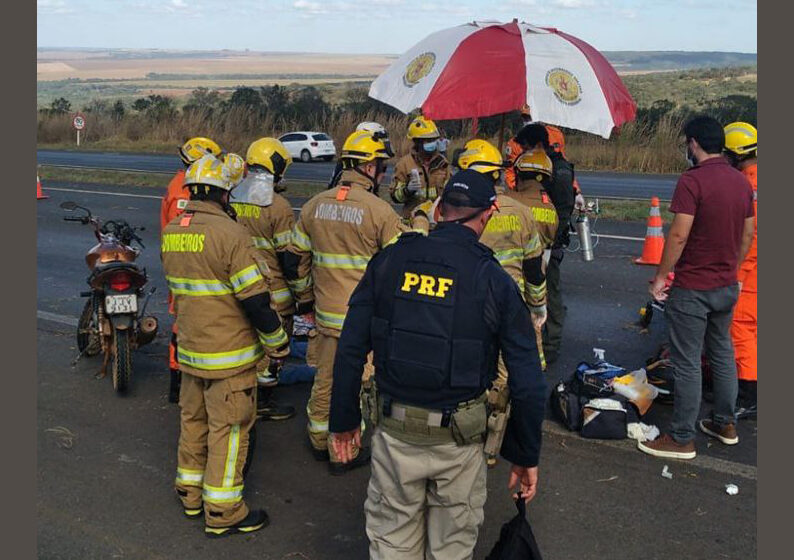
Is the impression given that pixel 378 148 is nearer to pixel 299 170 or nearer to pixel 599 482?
pixel 599 482

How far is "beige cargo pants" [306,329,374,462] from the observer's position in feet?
17.1

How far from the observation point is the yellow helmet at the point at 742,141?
5766 mm

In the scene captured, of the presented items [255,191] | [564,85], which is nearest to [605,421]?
[564,85]

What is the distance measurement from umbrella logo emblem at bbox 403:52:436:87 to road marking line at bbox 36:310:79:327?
430 cm

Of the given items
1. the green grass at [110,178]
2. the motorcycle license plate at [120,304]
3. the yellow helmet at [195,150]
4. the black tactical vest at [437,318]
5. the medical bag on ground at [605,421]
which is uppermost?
the green grass at [110,178]

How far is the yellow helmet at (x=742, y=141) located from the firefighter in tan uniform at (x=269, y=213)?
3.18m

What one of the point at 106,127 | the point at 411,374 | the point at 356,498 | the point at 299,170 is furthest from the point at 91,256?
the point at 106,127

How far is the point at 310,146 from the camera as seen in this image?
31344 mm

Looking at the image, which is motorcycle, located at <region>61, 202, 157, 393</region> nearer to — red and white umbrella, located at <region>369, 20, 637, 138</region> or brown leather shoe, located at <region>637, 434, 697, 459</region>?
red and white umbrella, located at <region>369, 20, 637, 138</region>

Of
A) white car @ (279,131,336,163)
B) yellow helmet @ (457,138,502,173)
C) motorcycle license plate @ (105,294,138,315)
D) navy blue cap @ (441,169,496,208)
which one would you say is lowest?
motorcycle license plate @ (105,294,138,315)

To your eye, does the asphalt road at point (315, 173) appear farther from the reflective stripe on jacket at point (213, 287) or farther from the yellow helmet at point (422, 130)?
the reflective stripe on jacket at point (213, 287)

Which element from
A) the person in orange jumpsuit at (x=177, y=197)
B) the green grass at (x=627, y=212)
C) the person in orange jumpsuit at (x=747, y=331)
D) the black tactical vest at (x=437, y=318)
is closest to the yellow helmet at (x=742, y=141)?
the person in orange jumpsuit at (x=747, y=331)

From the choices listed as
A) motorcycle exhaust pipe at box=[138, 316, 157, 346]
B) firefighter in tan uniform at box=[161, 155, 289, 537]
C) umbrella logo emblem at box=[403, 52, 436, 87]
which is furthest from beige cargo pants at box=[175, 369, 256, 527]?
umbrella logo emblem at box=[403, 52, 436, 87]

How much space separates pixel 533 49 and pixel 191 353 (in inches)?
133
